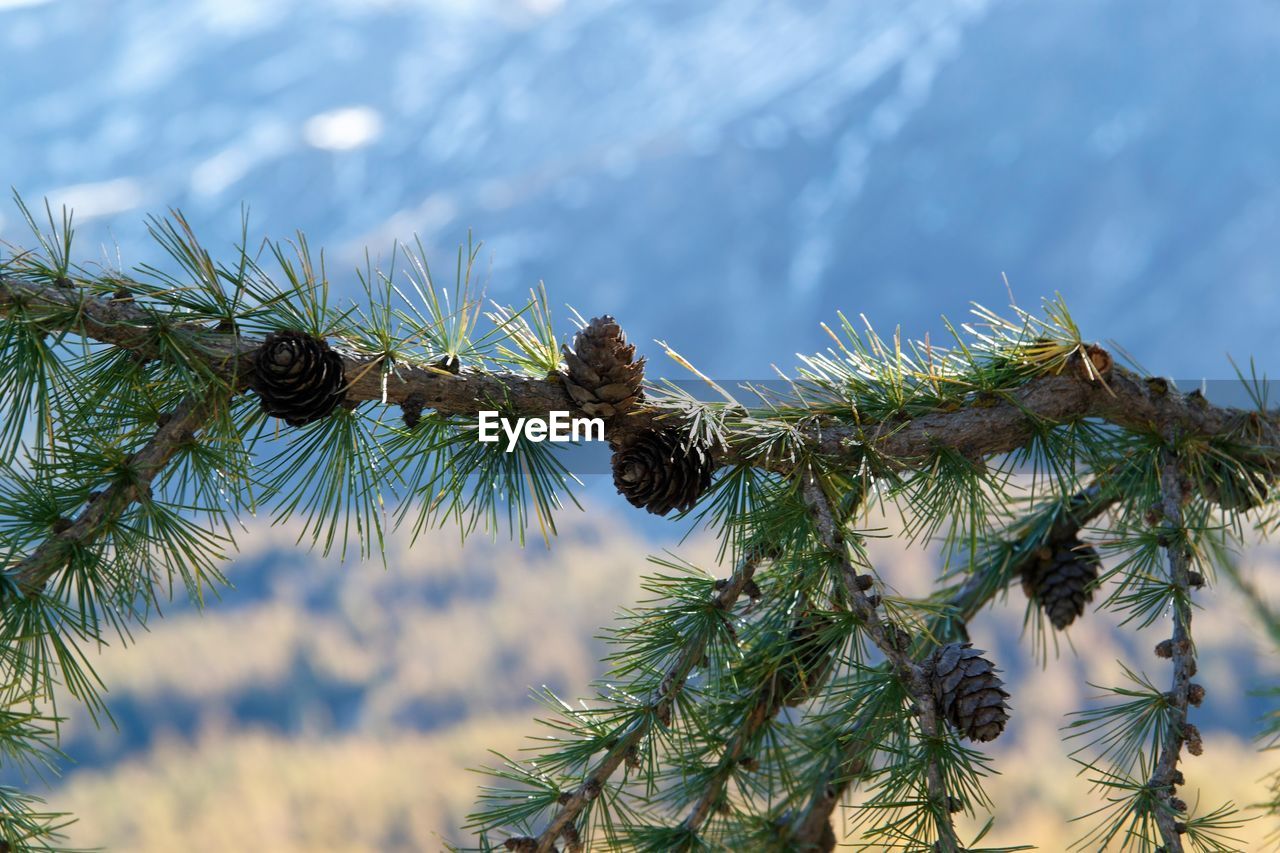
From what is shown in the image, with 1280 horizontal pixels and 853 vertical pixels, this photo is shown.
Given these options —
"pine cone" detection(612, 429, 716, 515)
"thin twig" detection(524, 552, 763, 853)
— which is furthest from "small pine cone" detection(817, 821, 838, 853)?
"pine cone" detection(612, 429, 716, 515)

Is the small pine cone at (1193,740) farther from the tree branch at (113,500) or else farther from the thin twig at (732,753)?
the tree branch at (113,500)

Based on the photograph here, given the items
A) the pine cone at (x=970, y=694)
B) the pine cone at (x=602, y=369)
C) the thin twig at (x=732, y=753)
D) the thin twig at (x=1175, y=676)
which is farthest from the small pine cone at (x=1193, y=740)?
the pine cone at (x=602, y=369)

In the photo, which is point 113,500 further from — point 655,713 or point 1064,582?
point 1064,582

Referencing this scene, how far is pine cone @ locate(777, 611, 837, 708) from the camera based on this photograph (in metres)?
0.60

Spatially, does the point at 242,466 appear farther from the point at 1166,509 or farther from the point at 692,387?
the point at 1166,509

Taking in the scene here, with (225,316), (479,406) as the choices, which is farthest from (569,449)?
(225,316)

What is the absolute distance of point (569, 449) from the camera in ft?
2.02

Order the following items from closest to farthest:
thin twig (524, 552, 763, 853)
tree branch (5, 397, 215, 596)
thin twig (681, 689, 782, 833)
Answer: tree branch (5, 397, 215, 596) → thin twig (524, 552, 763, 853) → thin twig (681, 689, 782, 833)

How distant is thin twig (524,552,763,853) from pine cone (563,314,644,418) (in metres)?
0.13

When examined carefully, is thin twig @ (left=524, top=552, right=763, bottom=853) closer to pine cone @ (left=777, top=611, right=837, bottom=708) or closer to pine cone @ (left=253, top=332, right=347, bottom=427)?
pine cone @ (left=777, top=611, right=837, bottom=708)

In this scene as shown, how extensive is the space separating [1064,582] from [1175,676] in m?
0.30

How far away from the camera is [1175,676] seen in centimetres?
62

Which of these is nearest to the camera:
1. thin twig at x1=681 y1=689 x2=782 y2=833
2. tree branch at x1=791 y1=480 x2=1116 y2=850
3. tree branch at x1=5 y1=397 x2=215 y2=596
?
tree branch at x1=5 y1=397 x2=215 y2=596

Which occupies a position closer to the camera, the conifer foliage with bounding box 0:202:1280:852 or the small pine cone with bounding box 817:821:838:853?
the conifer foliage with bounding box 0:202:1280:852
